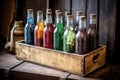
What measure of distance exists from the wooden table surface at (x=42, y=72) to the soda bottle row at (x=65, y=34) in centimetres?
14

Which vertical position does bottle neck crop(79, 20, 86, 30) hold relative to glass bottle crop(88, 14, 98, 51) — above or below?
above

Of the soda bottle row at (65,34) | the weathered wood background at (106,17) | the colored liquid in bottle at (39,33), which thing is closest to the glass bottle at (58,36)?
the soda bottle row at (65,34)

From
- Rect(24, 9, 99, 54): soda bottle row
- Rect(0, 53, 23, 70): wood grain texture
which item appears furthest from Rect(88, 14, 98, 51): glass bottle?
Rect(0, 53, 23, 70): wood grain texture

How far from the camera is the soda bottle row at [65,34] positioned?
5.20ft

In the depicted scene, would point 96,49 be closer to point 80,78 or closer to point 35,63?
point 80,78

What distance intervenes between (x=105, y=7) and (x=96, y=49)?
296 millimetres

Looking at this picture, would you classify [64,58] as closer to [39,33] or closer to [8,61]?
[39,33]

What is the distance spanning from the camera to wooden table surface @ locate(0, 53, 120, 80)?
61.6 inches

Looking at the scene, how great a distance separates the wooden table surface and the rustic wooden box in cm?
3

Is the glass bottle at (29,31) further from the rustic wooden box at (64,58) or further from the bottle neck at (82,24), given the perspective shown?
the bottle neck at (82,24)

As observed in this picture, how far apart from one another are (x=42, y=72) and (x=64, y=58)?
16 centimetres

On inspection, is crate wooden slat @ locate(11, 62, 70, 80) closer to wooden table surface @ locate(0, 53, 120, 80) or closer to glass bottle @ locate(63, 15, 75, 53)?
wooden table surface @ locate(0, 53, 120, 80)

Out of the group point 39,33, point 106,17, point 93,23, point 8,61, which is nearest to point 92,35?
point 93,23

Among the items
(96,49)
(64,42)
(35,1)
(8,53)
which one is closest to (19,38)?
(8,53)
